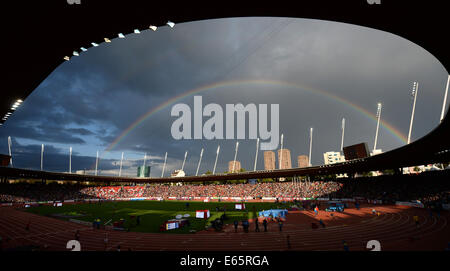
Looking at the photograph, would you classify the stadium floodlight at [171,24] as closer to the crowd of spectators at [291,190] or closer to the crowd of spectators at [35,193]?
the crowd of spectators at [291,190]

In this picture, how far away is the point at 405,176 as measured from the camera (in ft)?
153

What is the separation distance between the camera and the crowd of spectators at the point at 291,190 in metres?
39.2

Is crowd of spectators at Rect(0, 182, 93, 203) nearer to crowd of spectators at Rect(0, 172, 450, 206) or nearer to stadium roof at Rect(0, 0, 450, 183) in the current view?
crowd of spectators at Rect(0, 172, 450, 206)

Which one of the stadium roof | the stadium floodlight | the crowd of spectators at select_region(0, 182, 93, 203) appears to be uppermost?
the stadium floodlight

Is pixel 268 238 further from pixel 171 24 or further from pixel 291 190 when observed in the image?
pixel 291 190

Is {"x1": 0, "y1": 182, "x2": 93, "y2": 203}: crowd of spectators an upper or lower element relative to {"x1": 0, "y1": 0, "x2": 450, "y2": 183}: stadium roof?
lower

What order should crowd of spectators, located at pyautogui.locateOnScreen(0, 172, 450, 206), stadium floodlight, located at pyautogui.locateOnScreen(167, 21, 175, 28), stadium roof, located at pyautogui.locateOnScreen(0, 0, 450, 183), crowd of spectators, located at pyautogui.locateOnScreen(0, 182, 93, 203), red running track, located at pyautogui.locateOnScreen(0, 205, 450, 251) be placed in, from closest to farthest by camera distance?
stadium roof, located at pyautogui.locateOnScreen(0, 0, 450, 183), stadium floodlight, located at pyautogui.locateOnScreen(167, 21, 175, 28), red running track, located at pyautogui.locateOnScreen(0, 205, 450, 251), crowd of spectators, located at pyautogui.locateOnScreen(0, 172, 450, 206), crowd of spectators, located at pyautogui.locateOnScreen(0, 182, 93, 203)

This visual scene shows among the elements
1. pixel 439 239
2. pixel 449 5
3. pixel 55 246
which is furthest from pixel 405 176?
pixel 55 246

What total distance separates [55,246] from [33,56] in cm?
1589

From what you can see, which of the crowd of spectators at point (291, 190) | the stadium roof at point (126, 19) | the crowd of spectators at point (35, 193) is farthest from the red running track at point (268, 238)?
the crowd of spectators at point (35, 193)

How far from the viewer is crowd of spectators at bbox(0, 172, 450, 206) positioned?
1542 inches

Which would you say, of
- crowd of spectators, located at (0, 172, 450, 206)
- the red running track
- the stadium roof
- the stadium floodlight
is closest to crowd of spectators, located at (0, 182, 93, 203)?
crowd of spectators, located at (0, 172, 450, 206)

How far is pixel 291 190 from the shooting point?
62.0 metres
